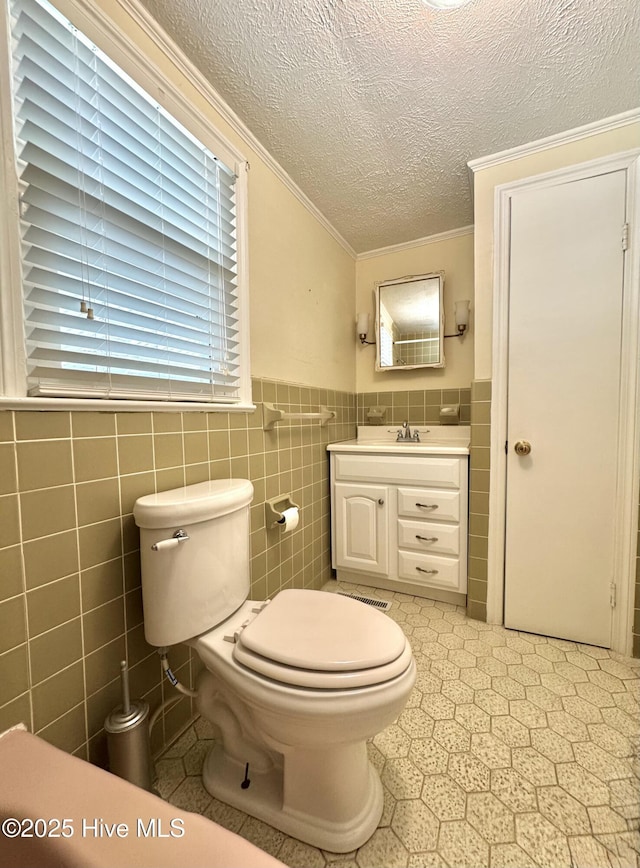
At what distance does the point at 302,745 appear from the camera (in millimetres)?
760

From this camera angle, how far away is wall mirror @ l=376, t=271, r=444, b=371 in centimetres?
214

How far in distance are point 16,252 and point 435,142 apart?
1.57 meters

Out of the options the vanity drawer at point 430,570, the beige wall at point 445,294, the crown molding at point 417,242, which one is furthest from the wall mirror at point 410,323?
the vanity drawer at point 430,570

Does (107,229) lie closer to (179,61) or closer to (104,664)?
(179,61)

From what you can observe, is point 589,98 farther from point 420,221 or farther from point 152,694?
point 152,694

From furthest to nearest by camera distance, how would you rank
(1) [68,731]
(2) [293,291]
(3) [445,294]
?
(3) [445,294] → (2) [293,291] → (1) [68,731]

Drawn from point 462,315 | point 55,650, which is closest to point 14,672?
point 55,650

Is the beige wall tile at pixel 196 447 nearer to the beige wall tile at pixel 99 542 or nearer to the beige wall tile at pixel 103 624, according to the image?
the beige wall tile at pixel 99 542

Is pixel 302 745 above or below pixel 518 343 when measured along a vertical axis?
below

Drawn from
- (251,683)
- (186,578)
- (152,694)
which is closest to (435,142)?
(186,578)

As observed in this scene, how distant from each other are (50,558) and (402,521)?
147cm

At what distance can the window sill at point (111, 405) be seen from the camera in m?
0.71

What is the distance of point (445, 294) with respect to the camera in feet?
7.06

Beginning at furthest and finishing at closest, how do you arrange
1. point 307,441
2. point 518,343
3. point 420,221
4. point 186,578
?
point 420,221, point 307,441, point 518,343, point 186,578
